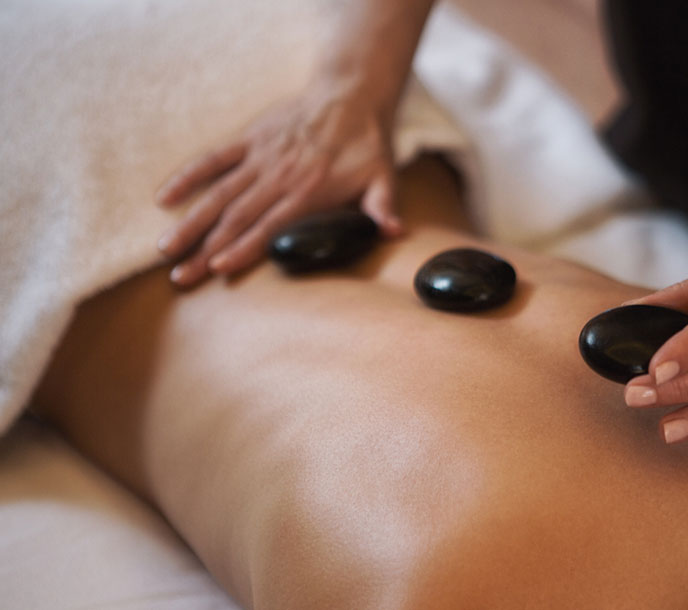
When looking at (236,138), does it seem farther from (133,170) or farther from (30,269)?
(30,269)

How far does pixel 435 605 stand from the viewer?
43cm

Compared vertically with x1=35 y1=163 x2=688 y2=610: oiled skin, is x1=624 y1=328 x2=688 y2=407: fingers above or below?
above

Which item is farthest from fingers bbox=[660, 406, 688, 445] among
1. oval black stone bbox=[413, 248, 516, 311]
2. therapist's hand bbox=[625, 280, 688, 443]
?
oval black stone bbox=[413, 248, 516, 311]

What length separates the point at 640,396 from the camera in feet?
1.50

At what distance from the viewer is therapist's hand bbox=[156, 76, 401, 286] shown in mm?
796

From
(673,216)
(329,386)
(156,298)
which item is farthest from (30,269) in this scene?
(673,216)

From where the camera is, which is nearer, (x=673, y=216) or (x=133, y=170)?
(x=133, y=170)

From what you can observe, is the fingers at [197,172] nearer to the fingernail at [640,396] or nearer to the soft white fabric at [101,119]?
the soft white fabric at [101,119]

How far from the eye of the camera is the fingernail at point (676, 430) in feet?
1.47

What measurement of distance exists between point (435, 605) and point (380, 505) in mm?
72

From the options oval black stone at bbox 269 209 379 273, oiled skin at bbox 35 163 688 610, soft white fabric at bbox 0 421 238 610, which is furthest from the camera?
oval black stone at bbox 269 209 379 273

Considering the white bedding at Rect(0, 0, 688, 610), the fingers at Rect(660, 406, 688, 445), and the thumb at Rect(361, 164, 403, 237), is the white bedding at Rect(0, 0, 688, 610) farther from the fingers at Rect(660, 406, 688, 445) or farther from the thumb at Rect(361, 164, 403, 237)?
the fingers at Rect(660, 406, 688, 445)

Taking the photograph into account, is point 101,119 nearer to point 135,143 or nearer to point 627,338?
point 135,143

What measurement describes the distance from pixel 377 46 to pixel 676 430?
67 centimetres
